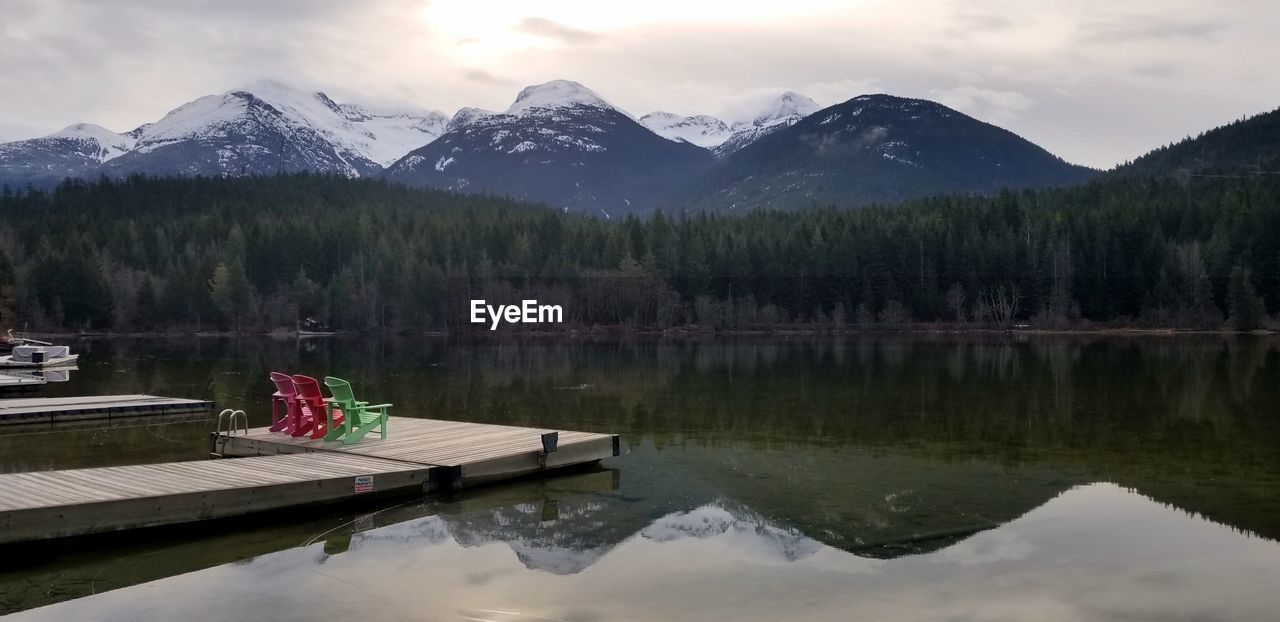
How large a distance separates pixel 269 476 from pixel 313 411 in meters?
3.98

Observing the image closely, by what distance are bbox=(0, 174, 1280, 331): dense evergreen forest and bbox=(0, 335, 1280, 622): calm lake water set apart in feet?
290

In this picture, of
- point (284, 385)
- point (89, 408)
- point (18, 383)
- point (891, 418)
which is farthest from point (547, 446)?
point (18, 383)

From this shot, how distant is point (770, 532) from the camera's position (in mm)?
13695

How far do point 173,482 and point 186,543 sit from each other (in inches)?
61.3

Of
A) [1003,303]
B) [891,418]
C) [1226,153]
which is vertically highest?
Answer: [1226,153]

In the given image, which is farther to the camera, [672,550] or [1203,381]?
[1203,381]

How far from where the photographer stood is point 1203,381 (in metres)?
38.1

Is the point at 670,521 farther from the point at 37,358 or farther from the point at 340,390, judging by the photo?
the point at 37,358

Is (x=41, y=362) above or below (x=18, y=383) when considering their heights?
above

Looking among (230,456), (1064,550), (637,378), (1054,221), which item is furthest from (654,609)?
(1054,221)

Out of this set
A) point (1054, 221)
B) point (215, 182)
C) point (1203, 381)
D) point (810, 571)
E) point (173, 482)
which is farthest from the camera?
point (215, 182)

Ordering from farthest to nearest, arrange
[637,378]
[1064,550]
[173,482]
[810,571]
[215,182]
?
1. [215,182]
2. [637,378]
3. [173,482]
4. [1064,550]
5. [810,571]

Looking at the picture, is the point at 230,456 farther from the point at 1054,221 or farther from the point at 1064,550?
the point at 1054,221

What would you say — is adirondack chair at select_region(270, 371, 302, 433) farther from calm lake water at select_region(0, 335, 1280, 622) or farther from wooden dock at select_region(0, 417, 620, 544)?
calm lake water at select_region(0, 335, 1280, 622)
